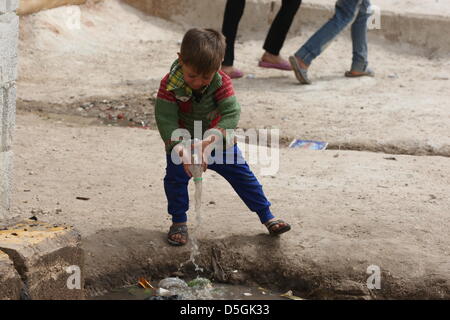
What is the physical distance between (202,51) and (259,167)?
172 centimetres

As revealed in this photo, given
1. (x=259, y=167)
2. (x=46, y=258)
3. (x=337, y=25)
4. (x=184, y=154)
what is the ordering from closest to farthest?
1. (x=46, y=258)
2. (x=184, y=154)
3. (x=259, y=167)
4. (x=337, y=25)

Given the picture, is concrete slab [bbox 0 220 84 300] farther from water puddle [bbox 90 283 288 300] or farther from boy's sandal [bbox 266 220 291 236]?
boy's sandal [bbox 266 220 291 236]

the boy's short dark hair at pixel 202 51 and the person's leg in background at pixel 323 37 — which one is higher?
the boy's short dark hair at pixel 202 51

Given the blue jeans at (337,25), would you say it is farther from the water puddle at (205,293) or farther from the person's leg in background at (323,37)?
the water puddle at (205,293)

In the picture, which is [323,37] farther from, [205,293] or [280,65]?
[205,293]

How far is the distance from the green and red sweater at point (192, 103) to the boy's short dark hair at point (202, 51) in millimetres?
130

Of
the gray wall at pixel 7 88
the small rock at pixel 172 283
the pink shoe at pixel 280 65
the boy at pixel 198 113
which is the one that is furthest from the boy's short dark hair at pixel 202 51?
the pink shoe at pixel 280 65

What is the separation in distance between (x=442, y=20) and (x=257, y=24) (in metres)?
1.89

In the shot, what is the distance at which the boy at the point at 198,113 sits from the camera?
347cm

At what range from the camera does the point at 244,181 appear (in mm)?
3844

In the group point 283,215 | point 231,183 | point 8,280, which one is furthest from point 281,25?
point 8,280

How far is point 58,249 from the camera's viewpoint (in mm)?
3352

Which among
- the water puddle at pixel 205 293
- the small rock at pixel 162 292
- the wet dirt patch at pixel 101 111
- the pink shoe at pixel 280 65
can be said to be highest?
the pink shoe at pixel 280 65

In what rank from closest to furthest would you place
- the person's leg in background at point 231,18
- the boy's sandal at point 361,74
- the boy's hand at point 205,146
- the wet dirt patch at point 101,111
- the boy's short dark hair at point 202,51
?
the boy's short dark hair at point 202,51 → the boy's hand at point 205,146 → the wet dirt patch at point 101,111 → the person's leg in background at point 231,18 → the boy's sandal at point 361,74
